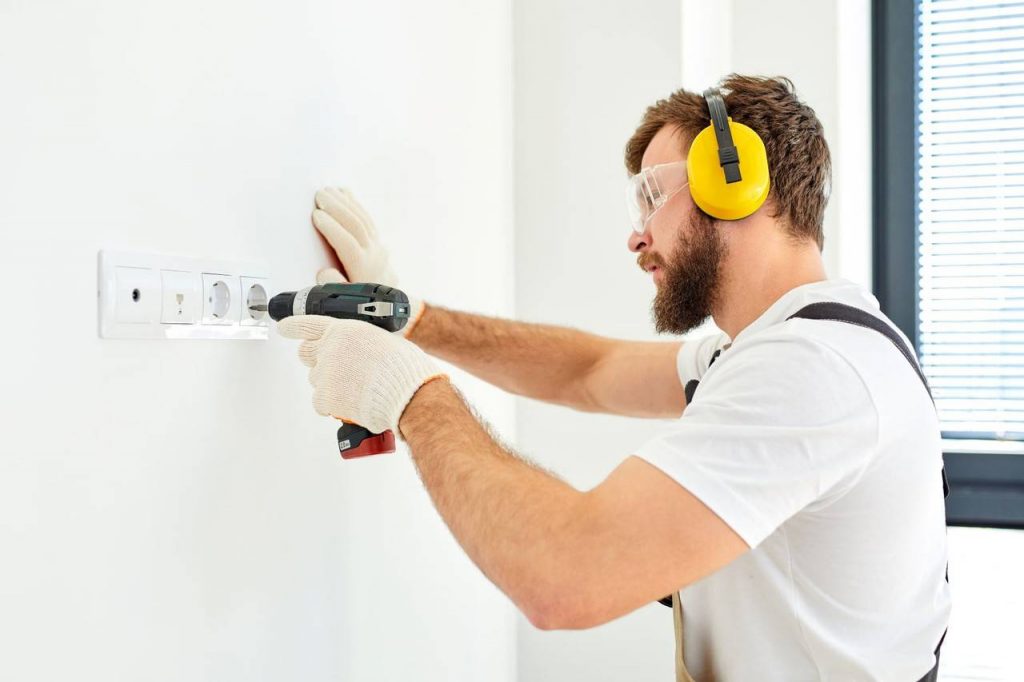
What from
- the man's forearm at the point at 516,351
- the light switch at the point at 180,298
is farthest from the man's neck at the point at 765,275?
the light switch at the point at 180,298

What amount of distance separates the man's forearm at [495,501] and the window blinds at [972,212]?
6.12ft

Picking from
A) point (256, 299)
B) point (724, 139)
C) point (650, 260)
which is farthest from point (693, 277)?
point (256, 299)

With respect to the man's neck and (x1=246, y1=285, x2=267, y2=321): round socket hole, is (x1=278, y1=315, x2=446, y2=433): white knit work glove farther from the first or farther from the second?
the man's neck

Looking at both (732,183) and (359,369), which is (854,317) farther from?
(359,369)

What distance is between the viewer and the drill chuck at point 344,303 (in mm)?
1084

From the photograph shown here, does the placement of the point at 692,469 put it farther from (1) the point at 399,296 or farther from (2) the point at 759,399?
(1) the point at 399,296

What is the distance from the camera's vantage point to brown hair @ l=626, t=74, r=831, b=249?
4.23 feet

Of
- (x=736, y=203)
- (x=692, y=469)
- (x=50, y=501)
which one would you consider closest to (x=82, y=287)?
(x=50, y=501)

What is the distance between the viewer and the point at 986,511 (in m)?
2.35

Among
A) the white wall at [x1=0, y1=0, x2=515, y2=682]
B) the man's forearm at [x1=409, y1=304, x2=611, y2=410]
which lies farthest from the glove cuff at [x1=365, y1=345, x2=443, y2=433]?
the man's forearm at [x1=409, y1=304, x2=611, y2=410]

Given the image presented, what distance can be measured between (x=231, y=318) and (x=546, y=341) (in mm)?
715

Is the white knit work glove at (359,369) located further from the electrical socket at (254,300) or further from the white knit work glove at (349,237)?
the white knit work glove at (349,237)

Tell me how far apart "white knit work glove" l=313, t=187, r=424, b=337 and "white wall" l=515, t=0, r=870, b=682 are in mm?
776

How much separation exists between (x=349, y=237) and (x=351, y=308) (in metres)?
0.18
